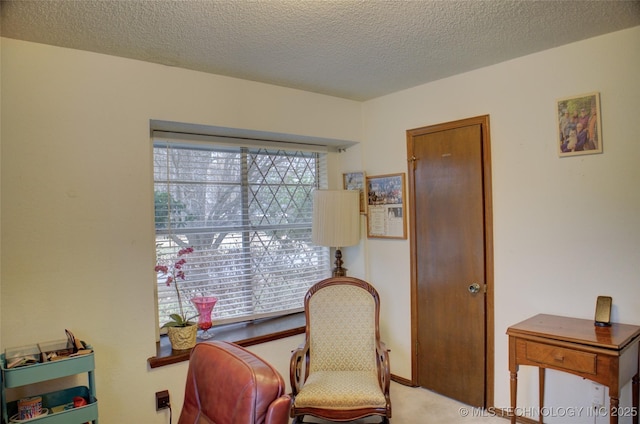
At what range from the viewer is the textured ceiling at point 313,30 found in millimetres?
1799

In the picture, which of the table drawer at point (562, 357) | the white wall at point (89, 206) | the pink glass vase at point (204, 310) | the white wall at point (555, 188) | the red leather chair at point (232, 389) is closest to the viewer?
the red leather chair at point (232, 389)

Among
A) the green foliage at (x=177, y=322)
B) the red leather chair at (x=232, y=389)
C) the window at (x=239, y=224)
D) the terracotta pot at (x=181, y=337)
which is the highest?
the window at (x=239, y=224)

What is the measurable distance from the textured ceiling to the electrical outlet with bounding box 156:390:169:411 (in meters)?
2.02

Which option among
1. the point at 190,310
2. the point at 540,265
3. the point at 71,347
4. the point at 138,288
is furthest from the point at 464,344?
the point at 71,347

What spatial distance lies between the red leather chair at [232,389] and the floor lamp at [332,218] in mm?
1616

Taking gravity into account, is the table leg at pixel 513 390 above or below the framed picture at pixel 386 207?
below

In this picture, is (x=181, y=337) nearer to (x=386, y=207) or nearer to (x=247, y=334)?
(x=247, y=334)

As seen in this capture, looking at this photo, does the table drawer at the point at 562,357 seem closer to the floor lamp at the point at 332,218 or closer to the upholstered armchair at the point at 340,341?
the upholstered armchair at the point at 340,341

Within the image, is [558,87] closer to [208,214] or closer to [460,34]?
[460,34]

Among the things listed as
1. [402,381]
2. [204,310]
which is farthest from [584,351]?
[204,310]

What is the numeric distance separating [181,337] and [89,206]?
38.2 inches

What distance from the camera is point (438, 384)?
9.78 feet

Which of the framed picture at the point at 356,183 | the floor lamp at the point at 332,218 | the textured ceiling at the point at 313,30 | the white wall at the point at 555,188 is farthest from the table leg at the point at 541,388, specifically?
the textured ceiling at the point at 313,30

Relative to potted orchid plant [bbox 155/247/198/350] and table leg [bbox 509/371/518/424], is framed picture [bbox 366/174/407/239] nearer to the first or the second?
table leg [bbox 509/371/518/424]
